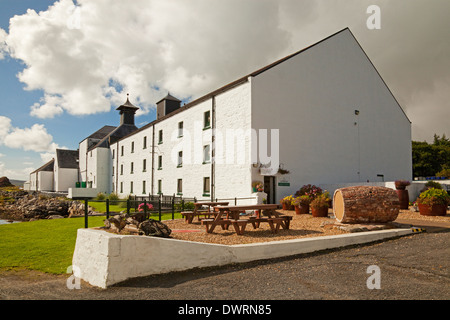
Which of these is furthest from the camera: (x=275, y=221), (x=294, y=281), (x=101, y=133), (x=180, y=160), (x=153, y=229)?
(x=101, y=133)

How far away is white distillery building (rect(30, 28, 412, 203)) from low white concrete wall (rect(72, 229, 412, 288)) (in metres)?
10.3

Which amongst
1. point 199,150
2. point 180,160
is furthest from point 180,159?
point 199,150

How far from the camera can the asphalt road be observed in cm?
472

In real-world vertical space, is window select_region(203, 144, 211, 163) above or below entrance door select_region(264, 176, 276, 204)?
above

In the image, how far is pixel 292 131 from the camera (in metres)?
19.1

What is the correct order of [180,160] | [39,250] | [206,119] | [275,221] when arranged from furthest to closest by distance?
[180,160] < [206,119] < [275,221] < [39,250]

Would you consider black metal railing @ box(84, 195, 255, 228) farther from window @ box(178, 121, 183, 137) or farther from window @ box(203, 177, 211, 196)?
window @ box(178, 121, 183, 137)

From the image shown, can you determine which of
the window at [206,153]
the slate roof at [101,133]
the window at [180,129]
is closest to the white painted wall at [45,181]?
the slate roof at [101,133]

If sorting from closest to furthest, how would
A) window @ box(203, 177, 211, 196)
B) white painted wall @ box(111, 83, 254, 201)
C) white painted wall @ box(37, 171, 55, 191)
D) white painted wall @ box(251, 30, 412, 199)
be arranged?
1. white painted wall @ box(111, 83, 254, 201)
2. white painted wall @ box(251, 30, 412, 199)
3. window @ box(203, 177, 211, 196)
4. white painted wall @ box(37, 171, 55, 191)

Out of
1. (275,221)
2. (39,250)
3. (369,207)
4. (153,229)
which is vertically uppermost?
(369,207)

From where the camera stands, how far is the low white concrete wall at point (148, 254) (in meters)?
5.68

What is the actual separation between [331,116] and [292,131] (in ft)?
12.4

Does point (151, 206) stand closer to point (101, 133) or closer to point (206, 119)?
point (206, 119)

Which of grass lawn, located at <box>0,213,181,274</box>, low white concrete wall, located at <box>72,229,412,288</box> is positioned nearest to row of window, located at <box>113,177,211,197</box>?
grass lawn, located at <box>0,213,181,274</box>
